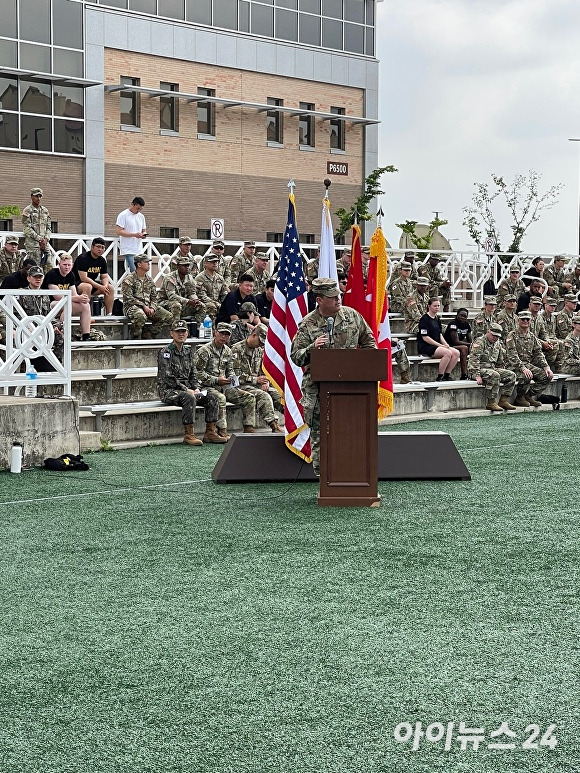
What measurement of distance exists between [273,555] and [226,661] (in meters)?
2.59

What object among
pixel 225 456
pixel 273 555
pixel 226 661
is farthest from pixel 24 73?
pixel 226 661

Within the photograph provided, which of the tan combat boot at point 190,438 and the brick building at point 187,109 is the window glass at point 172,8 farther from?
the tan combat boot at point 190,438

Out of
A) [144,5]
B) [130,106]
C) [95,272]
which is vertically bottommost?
[95,272]

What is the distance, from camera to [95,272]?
20703 millimetres

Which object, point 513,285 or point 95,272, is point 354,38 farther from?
point 95,272

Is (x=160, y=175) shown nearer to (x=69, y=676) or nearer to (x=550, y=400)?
(x=550, y=400)

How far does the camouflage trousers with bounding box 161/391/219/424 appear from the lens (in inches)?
625

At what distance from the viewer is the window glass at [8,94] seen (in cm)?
3566

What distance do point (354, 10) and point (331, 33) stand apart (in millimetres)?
1487

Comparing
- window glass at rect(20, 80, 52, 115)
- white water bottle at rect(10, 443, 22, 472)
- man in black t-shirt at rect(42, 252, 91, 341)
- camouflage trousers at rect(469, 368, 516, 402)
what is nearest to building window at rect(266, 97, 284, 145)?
window glass at rect(20, 80, 52, 115)

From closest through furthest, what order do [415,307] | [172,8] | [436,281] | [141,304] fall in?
[141,304] < [415,307] < [436,281] < [172,8]

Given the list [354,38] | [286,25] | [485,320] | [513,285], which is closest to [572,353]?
[485,320]

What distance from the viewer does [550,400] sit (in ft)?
70.9

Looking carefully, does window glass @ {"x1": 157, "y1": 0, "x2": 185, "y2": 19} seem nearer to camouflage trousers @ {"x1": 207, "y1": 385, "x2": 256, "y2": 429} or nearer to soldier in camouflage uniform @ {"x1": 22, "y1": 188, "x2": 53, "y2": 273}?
soldier in camouflage uniform @ {"x1": 22, "y1": 188, "x2": 53, "y2": 273}
